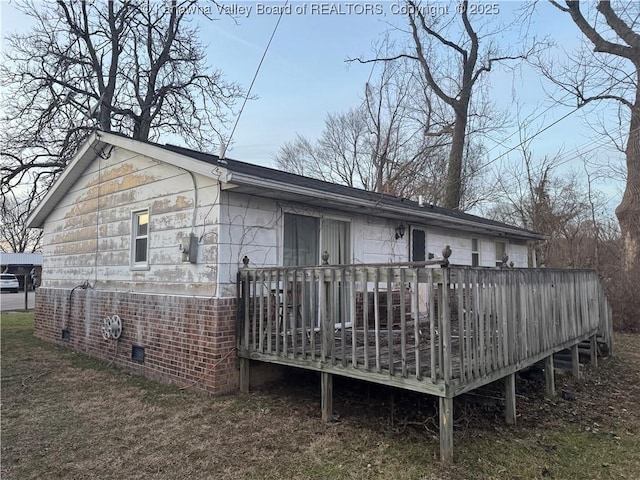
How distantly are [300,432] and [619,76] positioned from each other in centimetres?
933

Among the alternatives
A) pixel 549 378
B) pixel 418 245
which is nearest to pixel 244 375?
pixel 549 378

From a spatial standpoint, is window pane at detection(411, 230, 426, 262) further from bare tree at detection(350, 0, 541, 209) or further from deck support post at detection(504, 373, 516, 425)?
bare tree at detection(350, 0, 541, 209)

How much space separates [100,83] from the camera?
60.8 ft

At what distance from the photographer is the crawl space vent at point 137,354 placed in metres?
6.92

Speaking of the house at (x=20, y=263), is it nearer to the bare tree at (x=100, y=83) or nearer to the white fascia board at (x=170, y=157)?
the bare tree at (x=100, y=83)

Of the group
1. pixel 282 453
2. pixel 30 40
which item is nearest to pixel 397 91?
pixel 30 40

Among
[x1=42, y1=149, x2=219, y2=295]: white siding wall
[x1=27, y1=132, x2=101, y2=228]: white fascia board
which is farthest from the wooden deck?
[x1=27, y1=132, x2=101, y2=228]: white fascia board

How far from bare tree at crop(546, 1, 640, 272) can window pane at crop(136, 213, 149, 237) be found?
9.18 m

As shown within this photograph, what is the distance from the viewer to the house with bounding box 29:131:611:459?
4250mm

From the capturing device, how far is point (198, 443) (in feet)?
13.9

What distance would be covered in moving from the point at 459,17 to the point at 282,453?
1916 cm

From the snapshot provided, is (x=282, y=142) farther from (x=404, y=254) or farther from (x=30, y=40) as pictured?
(x=404, y=254)

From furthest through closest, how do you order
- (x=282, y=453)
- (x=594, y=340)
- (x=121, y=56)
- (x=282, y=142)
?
1. (x=282, y=142)
2. (x=121, y=56)
3. (x=594, y=340)
4. (x=282, y=453)

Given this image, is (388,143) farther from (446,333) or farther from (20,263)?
(20,263)
